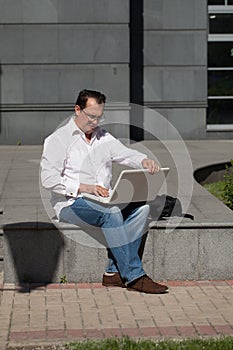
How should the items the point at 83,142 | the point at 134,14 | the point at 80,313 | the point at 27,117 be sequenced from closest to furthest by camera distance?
the point at 80,313 < the point at 83,142 < the point at 27,117 < the point at 134,14

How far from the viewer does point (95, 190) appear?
302 inches

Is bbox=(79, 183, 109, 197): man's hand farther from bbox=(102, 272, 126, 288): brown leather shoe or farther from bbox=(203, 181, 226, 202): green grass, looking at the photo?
bbox=(203, 181, 226, 202): green grass

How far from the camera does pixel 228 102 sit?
20391 millimetres

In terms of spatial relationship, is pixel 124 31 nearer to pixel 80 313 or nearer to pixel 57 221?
pixel 57 221

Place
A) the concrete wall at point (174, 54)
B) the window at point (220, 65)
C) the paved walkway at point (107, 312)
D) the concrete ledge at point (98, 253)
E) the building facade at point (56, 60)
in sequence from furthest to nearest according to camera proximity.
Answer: the window at point (220, 65) → the concrete wall at point (174, 54) → the building facade at point (56, 60) → the concrete ledge at point (98, 253) → the paved walkway at point (107, 312)

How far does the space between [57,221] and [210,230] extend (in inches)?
53.8

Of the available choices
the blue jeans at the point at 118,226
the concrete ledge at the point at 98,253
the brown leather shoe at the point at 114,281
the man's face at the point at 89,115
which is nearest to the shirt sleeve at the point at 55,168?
the blue jeans at the point at 118,226

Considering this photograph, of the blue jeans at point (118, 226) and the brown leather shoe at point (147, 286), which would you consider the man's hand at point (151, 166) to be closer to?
the blue jeans at point (118, 226)

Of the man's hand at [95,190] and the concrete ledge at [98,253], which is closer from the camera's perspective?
the man's hand at [95,190]

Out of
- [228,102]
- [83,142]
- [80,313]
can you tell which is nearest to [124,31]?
[228,102]

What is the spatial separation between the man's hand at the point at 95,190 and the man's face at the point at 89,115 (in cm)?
50

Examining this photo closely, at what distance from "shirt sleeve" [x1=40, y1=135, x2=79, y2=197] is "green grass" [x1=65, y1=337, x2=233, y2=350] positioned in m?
1.86

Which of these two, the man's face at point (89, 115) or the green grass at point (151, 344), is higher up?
the man's face at point (89, 115)

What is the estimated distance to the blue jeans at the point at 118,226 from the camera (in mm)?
7613
